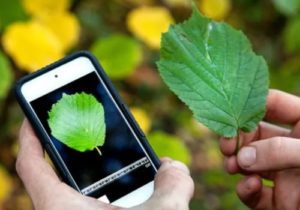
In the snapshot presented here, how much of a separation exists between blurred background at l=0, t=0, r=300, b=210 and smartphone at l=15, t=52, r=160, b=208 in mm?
309

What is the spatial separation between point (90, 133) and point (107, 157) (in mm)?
46

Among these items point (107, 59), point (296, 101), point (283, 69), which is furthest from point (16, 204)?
point (296, 101)

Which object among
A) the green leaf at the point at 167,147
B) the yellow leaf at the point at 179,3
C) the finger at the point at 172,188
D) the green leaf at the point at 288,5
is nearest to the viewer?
the finger at the point at 172,188

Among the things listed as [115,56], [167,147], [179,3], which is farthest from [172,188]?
[179,3]

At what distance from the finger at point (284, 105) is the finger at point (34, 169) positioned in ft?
1.06

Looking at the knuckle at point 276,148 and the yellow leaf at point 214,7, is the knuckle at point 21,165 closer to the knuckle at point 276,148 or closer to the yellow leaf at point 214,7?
the knuckle at point 276,148

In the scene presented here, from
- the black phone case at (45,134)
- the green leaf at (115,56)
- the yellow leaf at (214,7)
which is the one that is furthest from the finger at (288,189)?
the yellow leaf at (214,7)

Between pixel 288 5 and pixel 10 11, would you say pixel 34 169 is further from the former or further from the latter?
pixel 288 5

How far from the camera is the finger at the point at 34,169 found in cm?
67

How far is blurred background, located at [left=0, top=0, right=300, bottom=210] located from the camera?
1.14m

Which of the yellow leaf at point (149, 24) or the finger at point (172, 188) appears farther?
the yellow leaf at point (149, 24)

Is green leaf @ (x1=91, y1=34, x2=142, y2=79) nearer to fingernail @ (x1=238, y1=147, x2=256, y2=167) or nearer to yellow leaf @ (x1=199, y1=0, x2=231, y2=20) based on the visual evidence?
yellow leaf @ (x1=199, y1=0, x2=231, y2=20)

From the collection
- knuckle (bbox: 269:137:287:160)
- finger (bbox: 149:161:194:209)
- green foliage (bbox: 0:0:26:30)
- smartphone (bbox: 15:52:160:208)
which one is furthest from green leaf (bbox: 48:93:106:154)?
green foliage (bbox: 0:0:26:30)

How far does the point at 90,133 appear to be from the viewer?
729 mm
